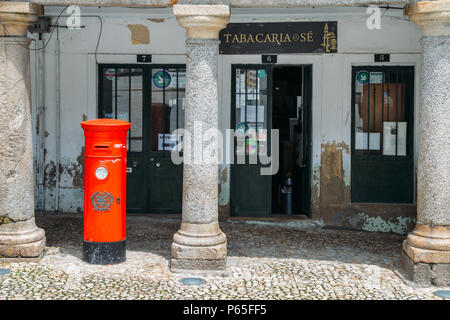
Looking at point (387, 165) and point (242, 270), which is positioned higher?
point (387, 165)

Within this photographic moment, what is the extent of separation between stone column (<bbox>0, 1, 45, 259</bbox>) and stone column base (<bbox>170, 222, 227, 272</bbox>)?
1.77 metres

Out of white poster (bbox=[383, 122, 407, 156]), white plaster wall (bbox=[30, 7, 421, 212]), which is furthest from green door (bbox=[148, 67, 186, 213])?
white poster (bbox=[383, 122, 407, 156])

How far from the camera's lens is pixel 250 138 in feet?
31.0

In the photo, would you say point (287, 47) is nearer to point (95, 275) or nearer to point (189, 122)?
point (189, 122)

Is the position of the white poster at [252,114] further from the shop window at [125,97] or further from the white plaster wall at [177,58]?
the shop window at [125,97]

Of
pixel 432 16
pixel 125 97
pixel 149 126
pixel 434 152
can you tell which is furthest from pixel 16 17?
pixel 434 152

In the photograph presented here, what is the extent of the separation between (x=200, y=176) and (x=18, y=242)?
237 cm

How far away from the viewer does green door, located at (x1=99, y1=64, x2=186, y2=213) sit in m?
9.59

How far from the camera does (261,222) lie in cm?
935

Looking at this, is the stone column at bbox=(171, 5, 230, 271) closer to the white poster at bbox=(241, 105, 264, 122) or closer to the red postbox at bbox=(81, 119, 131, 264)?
the red postbox at bbox=(81, 119, 131, 264)

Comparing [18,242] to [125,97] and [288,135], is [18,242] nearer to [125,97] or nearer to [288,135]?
[125,97]

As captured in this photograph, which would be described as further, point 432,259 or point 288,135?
point 288,135

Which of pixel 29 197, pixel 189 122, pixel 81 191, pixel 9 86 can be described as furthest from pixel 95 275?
pixel 81 191

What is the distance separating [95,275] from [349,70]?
5189 millimetres
